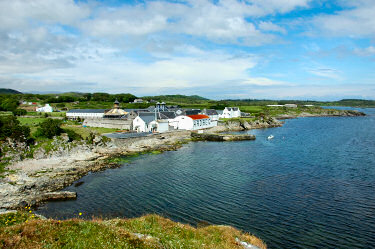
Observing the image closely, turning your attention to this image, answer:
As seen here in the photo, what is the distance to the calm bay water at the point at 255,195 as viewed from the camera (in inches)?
782

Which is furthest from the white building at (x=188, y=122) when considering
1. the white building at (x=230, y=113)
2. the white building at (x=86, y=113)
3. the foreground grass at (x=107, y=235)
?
the foreground grass at (x=107, y=235)

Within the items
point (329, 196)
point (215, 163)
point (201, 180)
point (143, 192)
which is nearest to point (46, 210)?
point (143, 192)

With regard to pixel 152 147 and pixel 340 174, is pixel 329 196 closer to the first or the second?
pixel 340 174

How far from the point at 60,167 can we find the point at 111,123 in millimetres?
34009

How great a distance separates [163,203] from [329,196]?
713 inches

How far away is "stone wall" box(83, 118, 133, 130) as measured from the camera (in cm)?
6656

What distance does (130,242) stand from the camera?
38.7 ft

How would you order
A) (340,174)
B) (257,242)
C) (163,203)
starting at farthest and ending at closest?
(340,174) < (163,203) < (257,242)

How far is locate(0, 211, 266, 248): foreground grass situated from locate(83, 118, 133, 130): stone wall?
168 ft

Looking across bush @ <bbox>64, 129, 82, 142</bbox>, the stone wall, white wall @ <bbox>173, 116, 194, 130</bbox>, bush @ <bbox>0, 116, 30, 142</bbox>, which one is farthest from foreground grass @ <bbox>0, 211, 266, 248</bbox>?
white wall @ <bbox>173, 116, 194, 130</bbox>

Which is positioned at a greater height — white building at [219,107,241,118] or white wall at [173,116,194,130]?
white building at [219,107,241,118]

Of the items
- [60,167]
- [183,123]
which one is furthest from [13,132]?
[183,123]

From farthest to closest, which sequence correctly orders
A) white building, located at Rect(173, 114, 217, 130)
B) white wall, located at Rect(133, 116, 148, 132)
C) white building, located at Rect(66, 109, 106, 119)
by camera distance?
white building, located at Rect(66, 109, 106, 119) → white building, located at Rect(173, 114, 217, 130) → white wall, located at Rect(133, 116, 148, 132)

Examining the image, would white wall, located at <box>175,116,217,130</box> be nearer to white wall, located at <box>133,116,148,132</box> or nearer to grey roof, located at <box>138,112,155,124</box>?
grey roof, located at <box>138,112,155,124</box>
